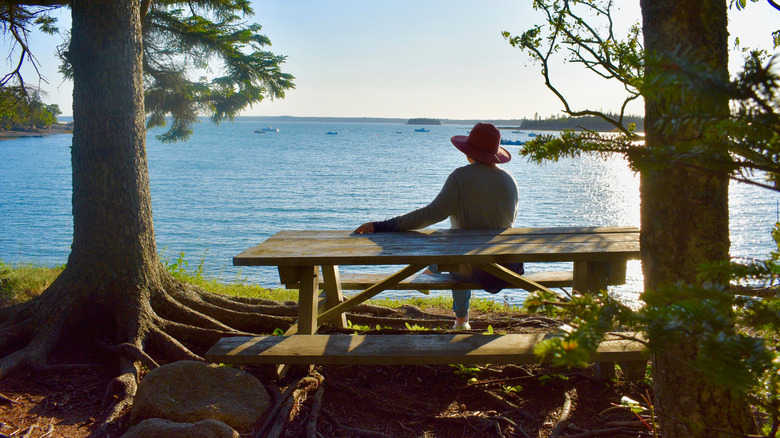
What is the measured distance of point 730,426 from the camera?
1985mm

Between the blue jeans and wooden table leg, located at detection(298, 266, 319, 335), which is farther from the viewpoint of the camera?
the blue jeans

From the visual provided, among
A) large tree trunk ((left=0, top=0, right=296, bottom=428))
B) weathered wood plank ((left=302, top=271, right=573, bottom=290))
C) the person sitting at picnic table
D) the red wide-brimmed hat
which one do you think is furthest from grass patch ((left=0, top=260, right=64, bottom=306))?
the red wide-brimmed hat

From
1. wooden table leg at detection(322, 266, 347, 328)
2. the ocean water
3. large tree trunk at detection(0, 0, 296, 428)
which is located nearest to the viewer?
large tree trunk at detection(0, 0, 296, 428)

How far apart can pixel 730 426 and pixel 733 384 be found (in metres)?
1.08

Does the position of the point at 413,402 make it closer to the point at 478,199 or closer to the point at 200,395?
the point at 200,395

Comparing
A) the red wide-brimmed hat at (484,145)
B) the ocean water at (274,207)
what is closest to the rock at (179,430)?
the red wide-brimmed hat at (484,145)

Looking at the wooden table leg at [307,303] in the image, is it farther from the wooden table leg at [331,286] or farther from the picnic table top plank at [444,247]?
the wooden table leg at [331,286]

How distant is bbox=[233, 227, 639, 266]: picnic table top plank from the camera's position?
3424mm

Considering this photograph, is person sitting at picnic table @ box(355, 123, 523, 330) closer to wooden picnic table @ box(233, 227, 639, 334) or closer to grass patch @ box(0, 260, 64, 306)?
wooden picnic table @ box(233, 227, 639, 334)

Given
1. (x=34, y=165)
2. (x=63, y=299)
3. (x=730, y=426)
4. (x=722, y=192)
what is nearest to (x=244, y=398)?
(x=63, y=299)

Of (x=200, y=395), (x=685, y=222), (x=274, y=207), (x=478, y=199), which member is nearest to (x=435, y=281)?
(x=478, y=199)

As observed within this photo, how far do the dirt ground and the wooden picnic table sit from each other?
1.85 feet

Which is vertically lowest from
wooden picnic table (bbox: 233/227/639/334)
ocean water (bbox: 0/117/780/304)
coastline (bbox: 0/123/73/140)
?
ocean water (bbox: 0/117/780/304)

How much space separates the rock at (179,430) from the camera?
9.19 ft
